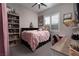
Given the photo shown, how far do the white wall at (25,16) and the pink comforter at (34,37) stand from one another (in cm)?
10

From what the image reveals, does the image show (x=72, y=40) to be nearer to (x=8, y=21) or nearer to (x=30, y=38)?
(x=30, y=38)

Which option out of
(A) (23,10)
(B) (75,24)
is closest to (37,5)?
(A) (23,10)

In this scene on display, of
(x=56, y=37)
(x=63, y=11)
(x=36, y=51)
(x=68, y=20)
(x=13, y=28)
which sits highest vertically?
(x=63, y=11)

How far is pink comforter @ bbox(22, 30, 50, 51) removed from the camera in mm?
1238

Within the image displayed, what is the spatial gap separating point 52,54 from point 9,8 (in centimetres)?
83

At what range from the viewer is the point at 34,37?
1.24 metres

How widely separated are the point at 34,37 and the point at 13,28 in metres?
0.30

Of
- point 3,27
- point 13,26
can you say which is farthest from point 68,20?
point 3,27

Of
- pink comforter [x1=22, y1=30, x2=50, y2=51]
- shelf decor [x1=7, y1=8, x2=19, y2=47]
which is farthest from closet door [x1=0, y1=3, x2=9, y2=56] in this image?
pink comforter [x1=22, y1=30, x2=50, y2=51]

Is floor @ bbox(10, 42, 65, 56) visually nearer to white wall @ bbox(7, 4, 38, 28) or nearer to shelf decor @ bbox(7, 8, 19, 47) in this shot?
shelf decor @ bbox(7, 8, 19, 47)

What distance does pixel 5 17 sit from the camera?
1.24 metres

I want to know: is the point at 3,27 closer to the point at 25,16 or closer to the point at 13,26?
the point at 13,26

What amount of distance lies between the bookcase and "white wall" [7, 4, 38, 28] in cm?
7

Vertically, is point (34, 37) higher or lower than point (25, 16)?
lower
